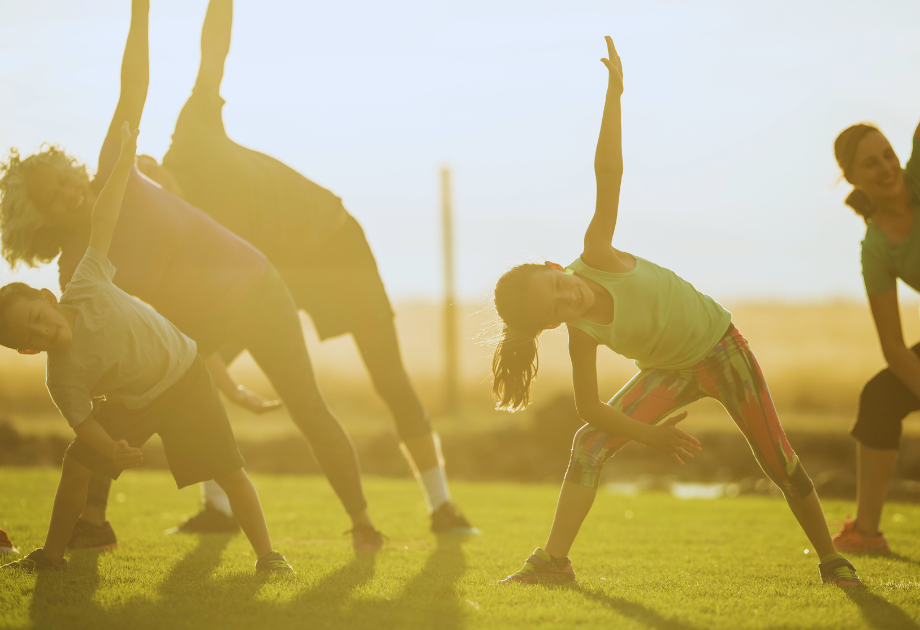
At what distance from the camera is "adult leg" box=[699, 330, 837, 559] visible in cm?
317

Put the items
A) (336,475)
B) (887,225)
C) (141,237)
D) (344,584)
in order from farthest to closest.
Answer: (336,475) < (887,225) < (141,237) < (344,584)

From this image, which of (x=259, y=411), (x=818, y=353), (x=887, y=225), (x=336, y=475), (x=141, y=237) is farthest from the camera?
(x=818, y=353)

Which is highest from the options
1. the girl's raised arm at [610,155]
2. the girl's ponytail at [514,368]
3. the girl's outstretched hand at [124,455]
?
the girl's raised arm at [610,155]

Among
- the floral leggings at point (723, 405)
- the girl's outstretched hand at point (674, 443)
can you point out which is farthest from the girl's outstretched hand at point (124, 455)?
the girl's outstretched hand at point (674, 443)

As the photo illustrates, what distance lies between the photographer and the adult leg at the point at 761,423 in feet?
10.4

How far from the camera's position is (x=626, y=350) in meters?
3.23

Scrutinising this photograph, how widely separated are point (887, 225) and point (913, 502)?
13.3 feet

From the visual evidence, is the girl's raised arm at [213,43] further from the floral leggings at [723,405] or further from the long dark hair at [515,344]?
the floral leggings at [723,405]

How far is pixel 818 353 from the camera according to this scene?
1234cm

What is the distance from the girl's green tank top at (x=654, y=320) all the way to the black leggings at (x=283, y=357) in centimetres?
145

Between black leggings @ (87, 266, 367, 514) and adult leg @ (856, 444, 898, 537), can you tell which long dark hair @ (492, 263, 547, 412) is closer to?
black leggings @ (87, 266, 367, 514)

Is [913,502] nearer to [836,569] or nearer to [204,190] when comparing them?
[836,569]

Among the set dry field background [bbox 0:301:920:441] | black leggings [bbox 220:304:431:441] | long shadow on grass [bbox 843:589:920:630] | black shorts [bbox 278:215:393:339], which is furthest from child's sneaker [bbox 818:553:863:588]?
dry field background [bbox 0:301:920:441]

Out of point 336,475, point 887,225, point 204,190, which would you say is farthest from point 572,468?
point 204,190
